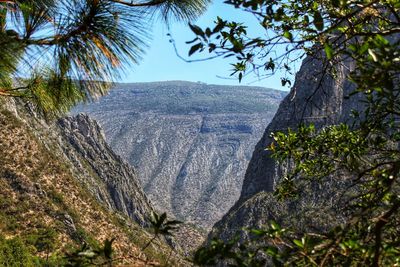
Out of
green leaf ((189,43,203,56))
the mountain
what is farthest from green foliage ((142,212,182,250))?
the mountain

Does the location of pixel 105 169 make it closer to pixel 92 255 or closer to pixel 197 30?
pixel 197 30

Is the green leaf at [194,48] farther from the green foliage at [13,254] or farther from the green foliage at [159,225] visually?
the green foliage at [13,254]

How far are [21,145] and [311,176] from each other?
7703cm

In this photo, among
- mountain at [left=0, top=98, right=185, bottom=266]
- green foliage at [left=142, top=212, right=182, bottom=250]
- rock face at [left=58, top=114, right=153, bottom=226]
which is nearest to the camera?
green foliage at [left=142, top=212, right=182, bottom=250]

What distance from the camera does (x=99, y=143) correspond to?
515 feet

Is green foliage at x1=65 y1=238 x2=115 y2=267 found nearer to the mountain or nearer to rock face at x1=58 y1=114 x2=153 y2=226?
the mountain

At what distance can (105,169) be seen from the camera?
153 meters

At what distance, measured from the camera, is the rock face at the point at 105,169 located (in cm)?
14312

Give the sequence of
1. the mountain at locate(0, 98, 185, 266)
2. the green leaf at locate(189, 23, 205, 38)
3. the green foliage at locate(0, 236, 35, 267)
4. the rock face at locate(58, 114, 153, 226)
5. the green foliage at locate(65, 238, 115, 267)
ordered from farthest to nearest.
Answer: the rock face at locate(58, 114, 153, 226) → the mountain at locate(0, 98, 185, 266) → the green foliage at locate(0, 236, 35, 267) → the green leaf at locate(189, 23, 205, 38) → the green foliage at locate(65, 238, 115, 267)

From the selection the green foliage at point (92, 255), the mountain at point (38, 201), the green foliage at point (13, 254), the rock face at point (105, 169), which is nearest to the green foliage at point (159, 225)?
the green foliage at point (92, 255)

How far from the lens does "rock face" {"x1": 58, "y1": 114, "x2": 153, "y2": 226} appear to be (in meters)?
143

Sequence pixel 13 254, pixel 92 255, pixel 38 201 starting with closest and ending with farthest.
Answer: pixel 92 255, pixel 13 254, pixel 38 201

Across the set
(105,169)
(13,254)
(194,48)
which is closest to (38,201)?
(13,254)

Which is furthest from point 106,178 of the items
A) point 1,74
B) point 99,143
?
point 1,74
